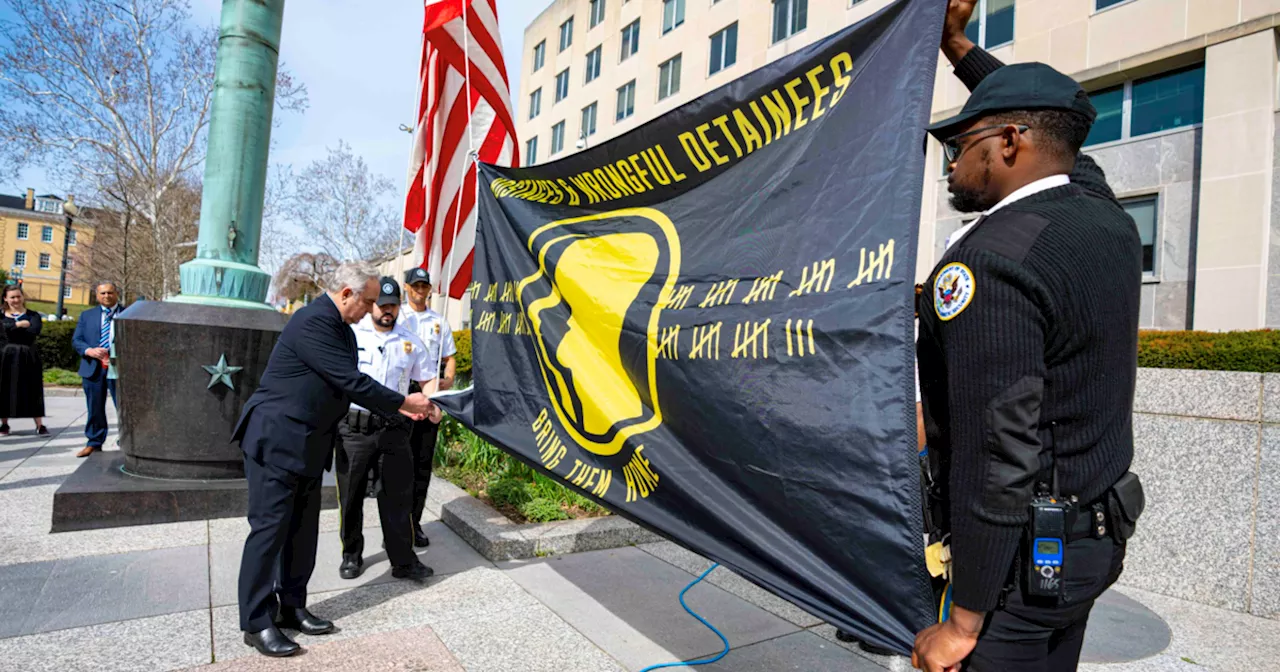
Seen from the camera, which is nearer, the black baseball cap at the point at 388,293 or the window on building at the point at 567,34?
the black baseball cap at the point at 388,293

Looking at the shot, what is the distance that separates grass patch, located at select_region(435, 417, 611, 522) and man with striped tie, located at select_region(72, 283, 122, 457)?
3.81m

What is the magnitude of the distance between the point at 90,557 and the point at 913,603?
5.16m

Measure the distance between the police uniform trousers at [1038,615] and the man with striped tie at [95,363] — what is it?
9.15 m

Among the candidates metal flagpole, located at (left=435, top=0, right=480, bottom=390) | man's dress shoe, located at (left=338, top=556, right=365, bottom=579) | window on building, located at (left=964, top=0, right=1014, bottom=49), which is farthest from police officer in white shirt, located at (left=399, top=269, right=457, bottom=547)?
window on building, located at (left=964, top=0, right=1014, bottom=49)

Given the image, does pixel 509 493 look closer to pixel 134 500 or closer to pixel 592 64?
pixel 134 500

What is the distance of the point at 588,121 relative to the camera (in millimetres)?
33656

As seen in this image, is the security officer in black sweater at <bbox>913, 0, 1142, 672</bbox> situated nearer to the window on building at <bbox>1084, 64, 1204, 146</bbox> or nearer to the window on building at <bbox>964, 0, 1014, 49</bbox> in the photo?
the window on building at <bbox>1084, 64, 1204, 146</bbox>

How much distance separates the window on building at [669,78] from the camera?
27.4 meters

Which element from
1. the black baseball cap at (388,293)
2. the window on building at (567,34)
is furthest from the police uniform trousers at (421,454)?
the window on building at (567,34)

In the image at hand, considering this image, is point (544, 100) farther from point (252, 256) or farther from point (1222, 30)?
point (252, 256)

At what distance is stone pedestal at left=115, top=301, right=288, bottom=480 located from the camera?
566 centimetres

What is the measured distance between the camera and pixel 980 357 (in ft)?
5.15

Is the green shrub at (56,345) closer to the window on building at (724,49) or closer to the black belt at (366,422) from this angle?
the black belt at (366,422)

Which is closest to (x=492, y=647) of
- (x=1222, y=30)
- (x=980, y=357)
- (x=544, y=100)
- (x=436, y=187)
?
(x=980, y=357)
